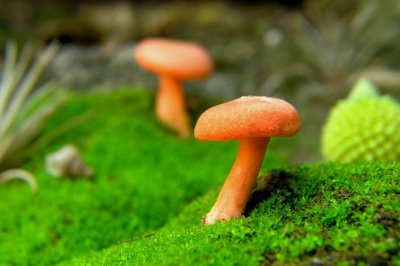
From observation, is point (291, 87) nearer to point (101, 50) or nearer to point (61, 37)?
point (101, 50)

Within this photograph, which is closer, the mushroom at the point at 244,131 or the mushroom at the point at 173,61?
the mushroom at the point at 244,131

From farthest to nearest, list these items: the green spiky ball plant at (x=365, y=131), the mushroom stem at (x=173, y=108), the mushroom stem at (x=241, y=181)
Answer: the mushroom stem at (x=173, y=108)
the green spiky ball plant at (x=365, y=131)
the mushroom stem at (x=241, y=181)

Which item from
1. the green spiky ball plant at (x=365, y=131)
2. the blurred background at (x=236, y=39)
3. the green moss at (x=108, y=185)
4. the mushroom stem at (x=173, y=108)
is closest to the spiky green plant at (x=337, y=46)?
the blurred background at (x=236, y=39)

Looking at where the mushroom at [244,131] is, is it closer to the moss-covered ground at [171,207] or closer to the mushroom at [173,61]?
the moss-covered ground at [171,207]

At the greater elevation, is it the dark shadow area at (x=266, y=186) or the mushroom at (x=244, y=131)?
the mushroom at (x=244, y=131)

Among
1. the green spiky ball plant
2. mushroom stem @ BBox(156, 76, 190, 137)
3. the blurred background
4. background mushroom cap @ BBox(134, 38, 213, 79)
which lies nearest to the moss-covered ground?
mushroom stem @ BBox(156, 76, 190, 137)

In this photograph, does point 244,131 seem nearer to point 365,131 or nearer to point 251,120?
point 251,120

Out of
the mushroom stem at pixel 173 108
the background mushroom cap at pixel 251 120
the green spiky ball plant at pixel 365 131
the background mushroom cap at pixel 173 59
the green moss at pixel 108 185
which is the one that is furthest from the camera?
the mushroom stem at pixel 173 108

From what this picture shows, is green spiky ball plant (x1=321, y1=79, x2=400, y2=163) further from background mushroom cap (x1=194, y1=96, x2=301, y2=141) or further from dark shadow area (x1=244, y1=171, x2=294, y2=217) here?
background mushroom cap (x1=194, y1=96, x2=301, y2=141)

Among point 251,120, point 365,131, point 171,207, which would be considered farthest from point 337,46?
point 251,120
